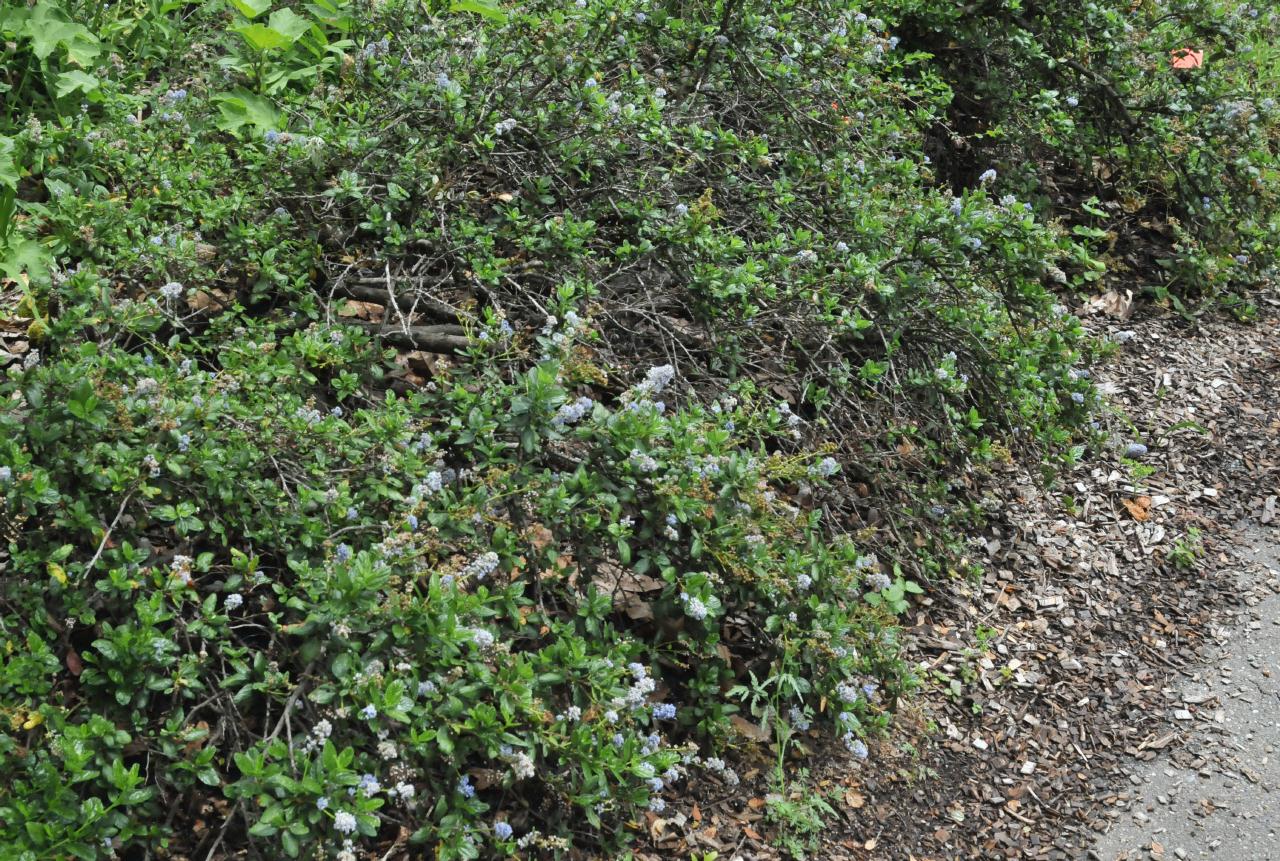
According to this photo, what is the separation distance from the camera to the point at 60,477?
2666 millimetres

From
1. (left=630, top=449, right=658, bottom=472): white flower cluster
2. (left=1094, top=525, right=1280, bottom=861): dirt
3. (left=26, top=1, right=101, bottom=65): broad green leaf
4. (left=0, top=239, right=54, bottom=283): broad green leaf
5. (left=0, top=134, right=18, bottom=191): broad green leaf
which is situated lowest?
(left=1094, top=525, right=1280, bottom=861): dirt

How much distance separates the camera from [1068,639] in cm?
410

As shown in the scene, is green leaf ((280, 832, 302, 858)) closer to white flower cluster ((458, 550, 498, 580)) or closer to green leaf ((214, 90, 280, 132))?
white flower cluster ((458, 550, 498, 580))

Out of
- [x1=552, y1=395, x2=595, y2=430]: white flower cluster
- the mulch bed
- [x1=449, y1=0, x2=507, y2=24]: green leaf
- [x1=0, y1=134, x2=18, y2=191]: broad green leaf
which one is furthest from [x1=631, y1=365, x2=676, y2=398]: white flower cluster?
[x1=0, y1=134, x2=18, y2=191]: broad green leaf

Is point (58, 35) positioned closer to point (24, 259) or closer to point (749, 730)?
point (24, 259)

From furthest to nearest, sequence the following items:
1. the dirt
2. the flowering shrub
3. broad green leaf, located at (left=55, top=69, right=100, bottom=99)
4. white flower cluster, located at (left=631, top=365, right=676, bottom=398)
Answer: the flowering shrub < broad green leaf, located at (left=55, top=69, right=100, bottom=99) < the dirt < white flower cluster, located at (left=631, top=365, right=676, bottom=398)

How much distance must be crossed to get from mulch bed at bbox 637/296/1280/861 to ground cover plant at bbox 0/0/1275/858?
164 mm

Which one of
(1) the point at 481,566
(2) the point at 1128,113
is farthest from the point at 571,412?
(2) the point at 1128,113

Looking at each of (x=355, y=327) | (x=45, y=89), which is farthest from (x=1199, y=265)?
(x=45, y=89)

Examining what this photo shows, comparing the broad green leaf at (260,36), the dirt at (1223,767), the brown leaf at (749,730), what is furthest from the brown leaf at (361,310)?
the dirt at (1223,767)

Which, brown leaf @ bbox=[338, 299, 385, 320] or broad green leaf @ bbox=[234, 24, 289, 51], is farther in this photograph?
broad green leaf @ bbox=[234, 24, 289, 51]

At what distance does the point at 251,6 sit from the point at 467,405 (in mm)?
1766

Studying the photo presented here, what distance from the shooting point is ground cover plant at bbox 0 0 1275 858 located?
8.56 feet

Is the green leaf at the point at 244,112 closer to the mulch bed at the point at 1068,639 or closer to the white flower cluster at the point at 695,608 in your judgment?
the white flower cluster at the point at 695,608
